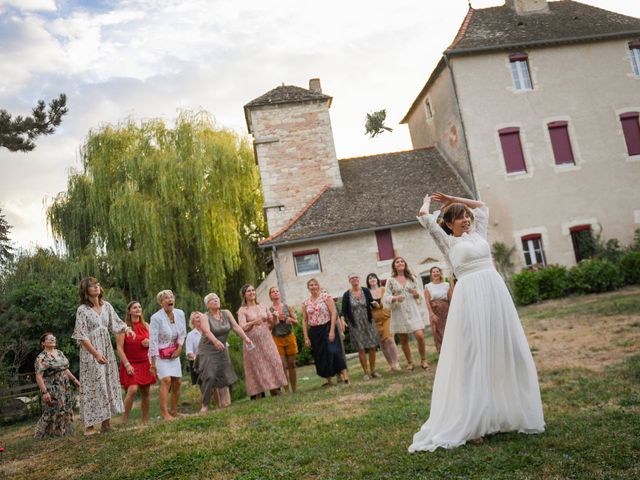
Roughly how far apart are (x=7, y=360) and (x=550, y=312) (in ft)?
51.0

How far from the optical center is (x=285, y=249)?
20906 millimetres

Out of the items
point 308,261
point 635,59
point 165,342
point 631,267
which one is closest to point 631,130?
point 635,59

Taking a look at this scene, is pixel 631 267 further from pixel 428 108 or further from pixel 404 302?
pixel 404 302

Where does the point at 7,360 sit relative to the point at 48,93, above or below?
below

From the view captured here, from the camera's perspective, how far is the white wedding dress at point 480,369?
4273 millimetres

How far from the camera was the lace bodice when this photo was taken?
468cm

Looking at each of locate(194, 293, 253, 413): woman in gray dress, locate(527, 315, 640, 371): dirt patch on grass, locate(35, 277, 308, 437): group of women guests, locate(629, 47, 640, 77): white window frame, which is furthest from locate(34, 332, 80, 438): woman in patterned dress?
locate(629, 47, 640, 77): white window frame

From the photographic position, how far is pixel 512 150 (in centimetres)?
2192

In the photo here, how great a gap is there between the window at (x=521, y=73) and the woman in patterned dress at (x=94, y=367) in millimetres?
19801

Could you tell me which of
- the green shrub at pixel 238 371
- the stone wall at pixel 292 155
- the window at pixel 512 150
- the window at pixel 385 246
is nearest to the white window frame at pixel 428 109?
the window at pixel 512 150

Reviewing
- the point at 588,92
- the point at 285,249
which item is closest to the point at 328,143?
the point at 285,249

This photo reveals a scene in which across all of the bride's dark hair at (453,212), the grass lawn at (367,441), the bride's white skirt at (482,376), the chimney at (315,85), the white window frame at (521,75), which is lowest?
the grass lawn at (367,441)

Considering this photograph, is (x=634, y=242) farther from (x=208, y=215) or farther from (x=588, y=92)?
(x=208, y=215)

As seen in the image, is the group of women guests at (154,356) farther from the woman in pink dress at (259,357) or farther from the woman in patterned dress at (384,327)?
the woman in patterned dress at (384,327)
